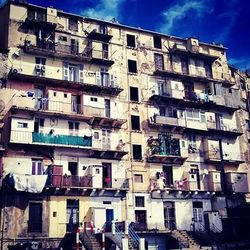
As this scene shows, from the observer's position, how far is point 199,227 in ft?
142

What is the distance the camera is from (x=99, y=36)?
44750 mm

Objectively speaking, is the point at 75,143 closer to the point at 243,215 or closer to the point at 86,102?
the point at 86,102

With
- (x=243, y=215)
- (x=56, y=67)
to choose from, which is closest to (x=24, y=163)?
(x=56, y=67)

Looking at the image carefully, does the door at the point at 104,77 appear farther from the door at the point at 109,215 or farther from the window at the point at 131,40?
the door at the point at 109,215

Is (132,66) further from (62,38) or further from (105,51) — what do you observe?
(62,38)

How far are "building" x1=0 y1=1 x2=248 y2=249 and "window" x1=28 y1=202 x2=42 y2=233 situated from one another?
3.6 inches

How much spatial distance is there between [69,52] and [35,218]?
17.8 meters

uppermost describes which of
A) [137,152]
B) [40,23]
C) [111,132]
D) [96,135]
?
[40,23]

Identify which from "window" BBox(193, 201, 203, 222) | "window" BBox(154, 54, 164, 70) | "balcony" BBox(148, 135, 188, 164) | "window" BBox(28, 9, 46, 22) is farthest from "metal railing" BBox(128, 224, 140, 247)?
"window" BBox(28, 9, 46, 22)

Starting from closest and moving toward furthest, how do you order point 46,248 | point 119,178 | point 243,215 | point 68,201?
point 46,248 < point 68,201 < point 119,178 < point 243,215

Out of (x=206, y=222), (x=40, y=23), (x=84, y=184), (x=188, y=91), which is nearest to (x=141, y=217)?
(x=84, y=184)

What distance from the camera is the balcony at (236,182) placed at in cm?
4566

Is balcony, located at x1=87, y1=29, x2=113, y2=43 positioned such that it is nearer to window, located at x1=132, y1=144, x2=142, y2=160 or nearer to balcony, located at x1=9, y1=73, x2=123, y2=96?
balcony, located at x1=9, y1=73, x2=123, y2=96

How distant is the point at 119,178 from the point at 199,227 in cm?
1084
